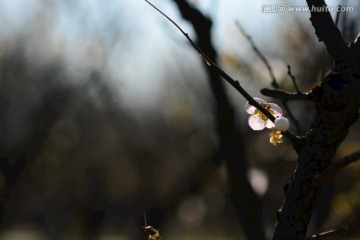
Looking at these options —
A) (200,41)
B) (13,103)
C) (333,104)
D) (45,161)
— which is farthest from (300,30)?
(13,103)

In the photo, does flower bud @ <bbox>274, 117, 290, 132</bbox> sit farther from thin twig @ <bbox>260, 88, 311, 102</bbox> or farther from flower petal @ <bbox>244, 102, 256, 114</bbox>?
flower petal @ <bbox>244, 102, 256, 114</bbox>

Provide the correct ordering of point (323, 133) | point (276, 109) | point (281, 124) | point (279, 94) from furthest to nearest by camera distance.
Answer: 1. point (276, 109)
2. point (281, 124)
3. point (323, 133)
4. point (279, 94)

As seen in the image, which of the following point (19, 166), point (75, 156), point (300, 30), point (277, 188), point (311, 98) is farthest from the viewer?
point (277, 188)

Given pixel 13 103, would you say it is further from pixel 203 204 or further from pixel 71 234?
pixel 203 204

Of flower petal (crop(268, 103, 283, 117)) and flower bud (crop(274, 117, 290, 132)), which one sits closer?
flower bud (crop(274, 117, 290, 132))

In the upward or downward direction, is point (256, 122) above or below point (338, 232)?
above

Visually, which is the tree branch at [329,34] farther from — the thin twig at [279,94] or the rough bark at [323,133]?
the thin twig at [279,94]

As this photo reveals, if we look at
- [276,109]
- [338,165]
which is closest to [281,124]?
[338,165]

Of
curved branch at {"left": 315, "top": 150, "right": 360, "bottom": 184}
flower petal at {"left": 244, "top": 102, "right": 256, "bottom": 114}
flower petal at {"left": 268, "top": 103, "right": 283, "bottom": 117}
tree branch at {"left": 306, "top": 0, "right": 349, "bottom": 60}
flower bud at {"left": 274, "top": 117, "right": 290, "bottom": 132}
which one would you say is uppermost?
flower petal at {"left": 244, "top": 102, "right": 256, "bottom": 114}

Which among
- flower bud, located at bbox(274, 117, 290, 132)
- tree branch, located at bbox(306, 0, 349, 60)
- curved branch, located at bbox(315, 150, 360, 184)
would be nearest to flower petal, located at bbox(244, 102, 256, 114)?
flower bud, located at bbox(274, 117, 290, 132)

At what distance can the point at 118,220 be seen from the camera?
1195 inches

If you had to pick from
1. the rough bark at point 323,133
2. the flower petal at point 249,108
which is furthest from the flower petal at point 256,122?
the rough bark at point 323,133

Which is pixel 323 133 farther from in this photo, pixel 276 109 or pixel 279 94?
pixel 276 109

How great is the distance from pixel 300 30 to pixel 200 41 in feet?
13.0
